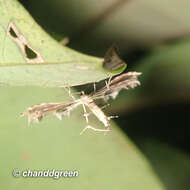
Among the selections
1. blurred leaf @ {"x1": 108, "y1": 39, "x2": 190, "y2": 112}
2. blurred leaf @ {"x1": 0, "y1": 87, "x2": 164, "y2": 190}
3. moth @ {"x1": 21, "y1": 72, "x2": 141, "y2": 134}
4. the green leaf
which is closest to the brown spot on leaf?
the green leaf

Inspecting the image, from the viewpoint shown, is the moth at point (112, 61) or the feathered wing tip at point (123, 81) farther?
the feathered wing tip at point (123, 81)

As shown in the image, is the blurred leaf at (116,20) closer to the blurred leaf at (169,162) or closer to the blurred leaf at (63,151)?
the blurred leaf at (63,151)

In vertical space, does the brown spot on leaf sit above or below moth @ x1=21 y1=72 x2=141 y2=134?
below

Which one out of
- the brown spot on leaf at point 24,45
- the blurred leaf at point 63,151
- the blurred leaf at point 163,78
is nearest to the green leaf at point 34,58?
the brown spot on leaf at point 24,45

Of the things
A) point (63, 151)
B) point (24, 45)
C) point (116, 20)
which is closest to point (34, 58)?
point (24, 45)

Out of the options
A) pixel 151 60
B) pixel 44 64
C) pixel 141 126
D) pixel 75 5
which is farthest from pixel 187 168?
pixel 44 64

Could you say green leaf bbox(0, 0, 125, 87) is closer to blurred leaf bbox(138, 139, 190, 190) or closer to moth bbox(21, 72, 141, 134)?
moth bbox(21, 72, 141, 134)
